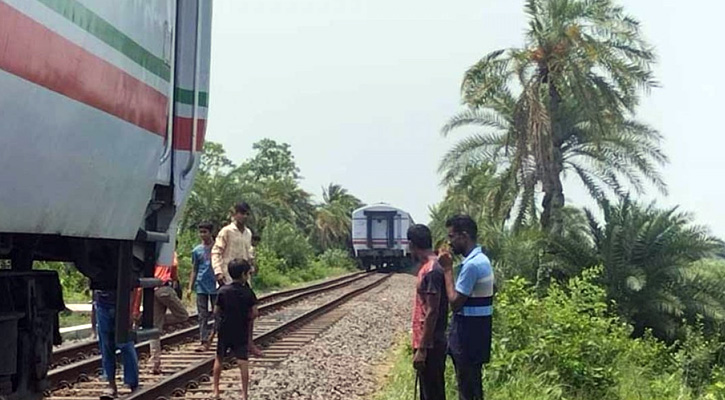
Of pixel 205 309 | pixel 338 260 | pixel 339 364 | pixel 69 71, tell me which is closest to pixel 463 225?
pixel 69 71

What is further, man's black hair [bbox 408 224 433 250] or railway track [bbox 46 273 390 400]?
railway track [bbox 46 273 390 400]

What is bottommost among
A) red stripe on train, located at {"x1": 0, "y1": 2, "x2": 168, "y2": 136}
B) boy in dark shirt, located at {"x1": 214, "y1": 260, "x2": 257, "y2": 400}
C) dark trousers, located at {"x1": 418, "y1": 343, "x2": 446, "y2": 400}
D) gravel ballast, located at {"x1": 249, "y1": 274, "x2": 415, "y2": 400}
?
gravel ballast, located at {"x1": 249, "y1": 274, "x2": 415, "y2": 400}

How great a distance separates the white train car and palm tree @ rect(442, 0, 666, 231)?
86.3 ft

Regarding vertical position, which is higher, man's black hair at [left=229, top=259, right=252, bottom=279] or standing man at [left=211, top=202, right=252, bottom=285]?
standing man at [left=211, top=202, right=252, bottom=285]

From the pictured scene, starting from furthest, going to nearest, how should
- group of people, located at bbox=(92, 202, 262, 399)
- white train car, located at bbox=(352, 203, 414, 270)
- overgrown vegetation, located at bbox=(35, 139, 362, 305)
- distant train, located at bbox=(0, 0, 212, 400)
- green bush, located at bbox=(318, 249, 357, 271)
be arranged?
green bush, located at bbox=(318, 249, 357, 271), white train car, located at bbox=(352, 203, 414, 270), overgrown vegetation, located at bbox=(35, 139, 362, 305), group of people, located at bbox=(92, 202, 262, 399), distant train, located at bbox=(0, 0, 212, 400)

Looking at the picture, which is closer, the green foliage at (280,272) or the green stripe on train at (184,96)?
the green stripe on train at (184,96)

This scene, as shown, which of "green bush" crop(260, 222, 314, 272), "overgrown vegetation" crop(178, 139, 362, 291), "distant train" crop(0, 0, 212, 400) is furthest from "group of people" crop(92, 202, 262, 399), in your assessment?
"green bush" crop(260, 222, 314, 272)

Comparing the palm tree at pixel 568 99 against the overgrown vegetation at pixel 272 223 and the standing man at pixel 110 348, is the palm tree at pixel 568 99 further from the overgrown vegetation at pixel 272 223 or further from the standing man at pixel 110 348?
the standing man at pixel 110 348

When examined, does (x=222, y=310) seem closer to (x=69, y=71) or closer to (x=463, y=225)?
(x=463, y=225)

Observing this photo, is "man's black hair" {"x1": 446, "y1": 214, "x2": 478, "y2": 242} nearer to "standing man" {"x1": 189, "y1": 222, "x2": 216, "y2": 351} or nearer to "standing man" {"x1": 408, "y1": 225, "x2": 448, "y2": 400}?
"standing man" {"x1": 408, "y1": 225, "x2": 448, "y2": 400}

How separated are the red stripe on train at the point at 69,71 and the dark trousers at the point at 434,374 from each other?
9.34 feet

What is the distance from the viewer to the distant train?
4.46 m

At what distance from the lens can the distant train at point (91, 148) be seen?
4.46m

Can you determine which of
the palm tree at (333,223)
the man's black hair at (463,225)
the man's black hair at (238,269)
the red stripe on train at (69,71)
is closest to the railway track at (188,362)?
the man's black hair at (238,269)
